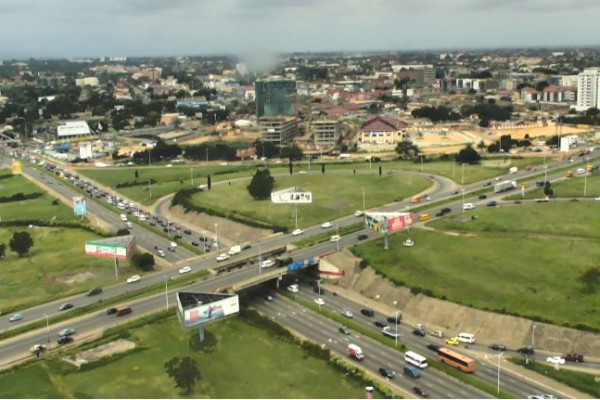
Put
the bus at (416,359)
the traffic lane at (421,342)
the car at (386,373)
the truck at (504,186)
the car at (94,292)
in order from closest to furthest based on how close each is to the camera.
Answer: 1. the traffic lane at (421,342)
2. the car at (386,373)
3. the bus at (416,359)
4. the car at (94,292)
5. the truck at (504,186)

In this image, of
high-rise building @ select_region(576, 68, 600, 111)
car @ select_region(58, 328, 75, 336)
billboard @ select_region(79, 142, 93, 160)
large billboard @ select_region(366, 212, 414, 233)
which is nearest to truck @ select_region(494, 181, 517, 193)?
large billboard @ select_region(366, 212, 414, 233)

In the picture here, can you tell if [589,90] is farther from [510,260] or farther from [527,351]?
[527,351]

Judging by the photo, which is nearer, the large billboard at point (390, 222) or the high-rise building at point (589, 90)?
the large billboard at point (390, 222)

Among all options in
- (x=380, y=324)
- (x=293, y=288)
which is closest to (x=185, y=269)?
(x=293, y=288)

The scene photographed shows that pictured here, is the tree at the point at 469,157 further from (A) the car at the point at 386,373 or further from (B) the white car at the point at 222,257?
(A) the car at the point at 386,373

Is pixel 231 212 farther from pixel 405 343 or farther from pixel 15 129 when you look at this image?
pixel 15 129

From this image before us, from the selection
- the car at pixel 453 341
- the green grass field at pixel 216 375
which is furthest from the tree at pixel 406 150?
the green grass field at pixel 216 375
